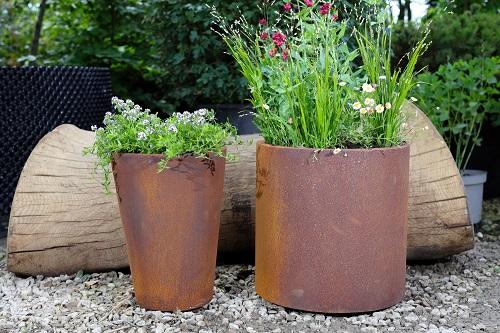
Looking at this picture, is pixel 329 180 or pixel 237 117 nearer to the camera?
pixel 329 180

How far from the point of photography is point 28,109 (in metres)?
4.10

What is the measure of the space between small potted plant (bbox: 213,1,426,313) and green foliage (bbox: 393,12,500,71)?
97.5 inches

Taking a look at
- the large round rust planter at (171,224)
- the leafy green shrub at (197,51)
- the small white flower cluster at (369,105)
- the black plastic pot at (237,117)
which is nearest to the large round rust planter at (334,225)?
the small white flower cluster at (369,105)

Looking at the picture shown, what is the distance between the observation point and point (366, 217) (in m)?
2.60

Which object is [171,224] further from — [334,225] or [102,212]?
[102,212]

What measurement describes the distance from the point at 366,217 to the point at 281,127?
19.6 inches

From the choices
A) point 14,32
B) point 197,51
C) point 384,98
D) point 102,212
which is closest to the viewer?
point 384,98

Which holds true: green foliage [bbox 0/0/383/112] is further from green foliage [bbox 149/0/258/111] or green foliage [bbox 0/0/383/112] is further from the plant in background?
the plant in background

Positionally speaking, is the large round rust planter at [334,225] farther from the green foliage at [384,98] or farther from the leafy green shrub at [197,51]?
the leafy green shrub at [197,51]

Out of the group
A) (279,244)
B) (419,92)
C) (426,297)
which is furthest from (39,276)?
(419,92)

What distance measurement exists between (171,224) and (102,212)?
75 centimetres

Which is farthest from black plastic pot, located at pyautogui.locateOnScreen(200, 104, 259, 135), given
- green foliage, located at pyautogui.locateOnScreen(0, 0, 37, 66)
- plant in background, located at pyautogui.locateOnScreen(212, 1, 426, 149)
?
green foliage, located at pyautogui.locateOnScreen(0, 0, 37, 66)

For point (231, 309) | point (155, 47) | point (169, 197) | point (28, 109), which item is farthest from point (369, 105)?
point (155, 47)

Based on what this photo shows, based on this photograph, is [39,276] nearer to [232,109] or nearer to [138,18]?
[232,109]
